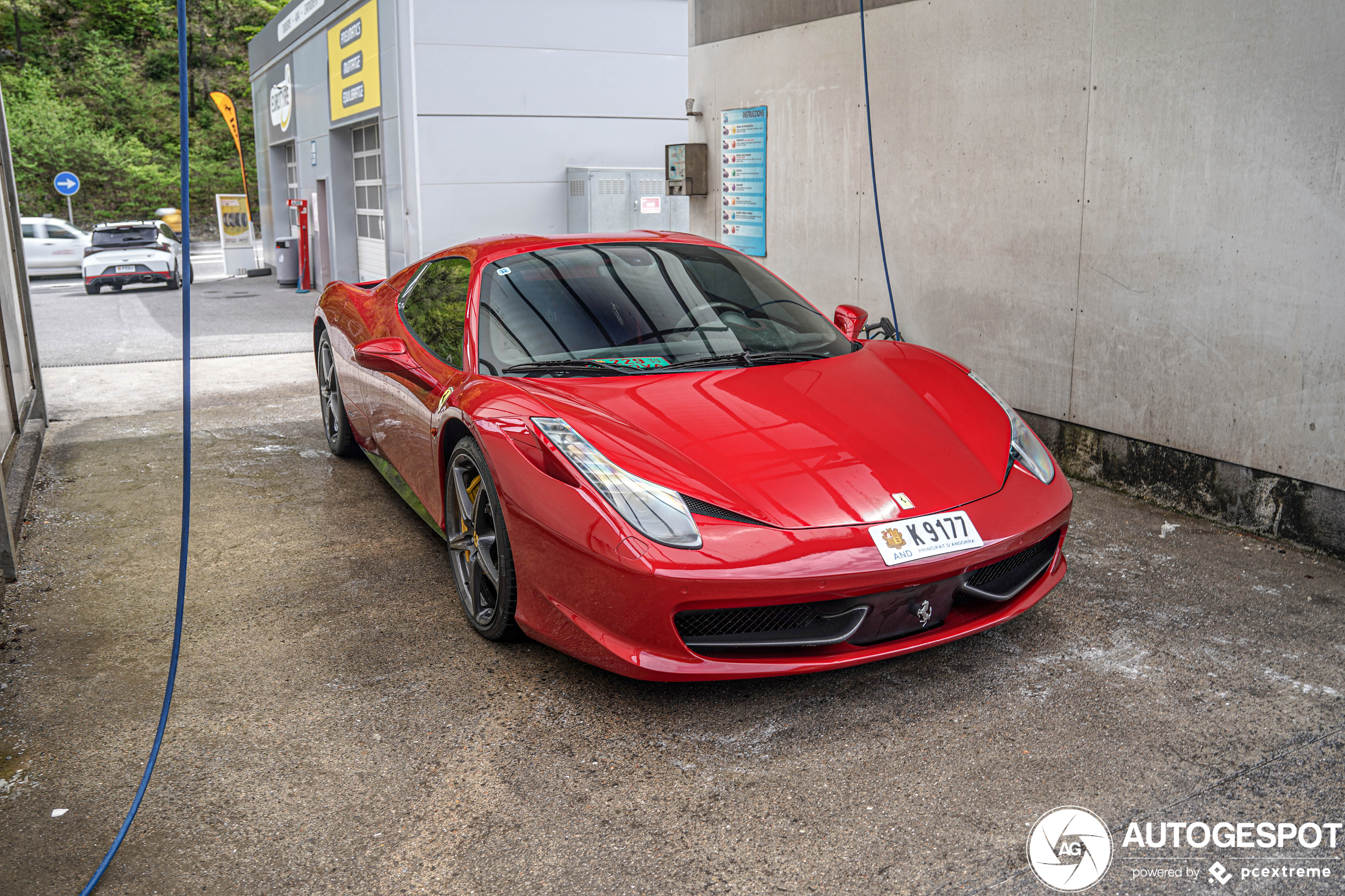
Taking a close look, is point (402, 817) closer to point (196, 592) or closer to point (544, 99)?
point (196, 592)

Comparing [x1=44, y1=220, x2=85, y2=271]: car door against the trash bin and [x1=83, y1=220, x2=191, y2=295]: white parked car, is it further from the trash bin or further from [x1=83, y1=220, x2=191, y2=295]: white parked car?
the trash bin

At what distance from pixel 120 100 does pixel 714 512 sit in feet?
167

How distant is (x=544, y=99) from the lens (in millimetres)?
13711

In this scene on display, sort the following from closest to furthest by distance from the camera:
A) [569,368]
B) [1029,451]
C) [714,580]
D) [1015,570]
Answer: [714,580] → [1015,570] → [1029,451] → [569,368]

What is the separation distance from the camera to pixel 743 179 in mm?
7613

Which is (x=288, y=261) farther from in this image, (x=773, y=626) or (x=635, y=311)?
(x=773, y=626)

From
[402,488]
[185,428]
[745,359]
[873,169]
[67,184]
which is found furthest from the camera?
[67,184]

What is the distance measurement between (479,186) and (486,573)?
11.1 m

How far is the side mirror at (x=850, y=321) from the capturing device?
161 inches

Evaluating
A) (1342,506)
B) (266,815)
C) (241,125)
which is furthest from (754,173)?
(241,125)

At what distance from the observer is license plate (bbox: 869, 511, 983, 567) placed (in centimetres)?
264

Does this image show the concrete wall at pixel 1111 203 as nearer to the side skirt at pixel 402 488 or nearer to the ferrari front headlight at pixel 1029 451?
the ferrari front headlight at pixel 1029 451

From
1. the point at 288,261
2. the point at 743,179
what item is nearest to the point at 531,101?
the point at 743,179

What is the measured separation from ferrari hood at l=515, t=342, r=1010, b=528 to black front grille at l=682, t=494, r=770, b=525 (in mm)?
15
